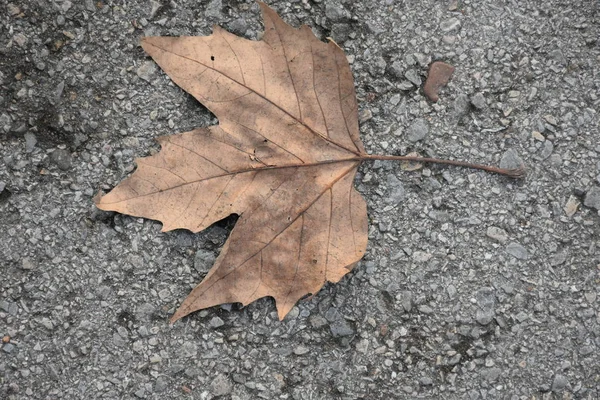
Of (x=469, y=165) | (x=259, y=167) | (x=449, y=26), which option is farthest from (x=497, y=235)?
(x=259, y=167)

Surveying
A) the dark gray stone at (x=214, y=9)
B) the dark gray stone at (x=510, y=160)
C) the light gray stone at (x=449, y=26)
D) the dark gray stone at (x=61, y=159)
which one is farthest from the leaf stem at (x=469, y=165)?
the dark gray stone at (x=61, y=159)

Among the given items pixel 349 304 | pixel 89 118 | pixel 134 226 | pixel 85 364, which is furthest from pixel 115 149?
pixel 349 304

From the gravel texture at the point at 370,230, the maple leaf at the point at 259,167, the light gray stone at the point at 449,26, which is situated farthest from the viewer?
the light gray stone at the point at 449,26

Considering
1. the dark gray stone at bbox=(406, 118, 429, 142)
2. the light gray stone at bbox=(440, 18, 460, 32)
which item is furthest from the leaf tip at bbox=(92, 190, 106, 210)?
the light gray stone at bbox=(440, 18, 460, 32)

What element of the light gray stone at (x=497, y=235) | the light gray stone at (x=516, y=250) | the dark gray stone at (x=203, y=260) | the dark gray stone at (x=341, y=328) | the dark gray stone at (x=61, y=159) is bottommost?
the dark gray stone at (x=341, y=328)

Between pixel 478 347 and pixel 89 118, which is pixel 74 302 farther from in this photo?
pixel 478 347

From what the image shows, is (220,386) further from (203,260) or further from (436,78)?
(436,78)

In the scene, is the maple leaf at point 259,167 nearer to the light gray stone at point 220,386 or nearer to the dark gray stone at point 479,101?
the light gray stone at point 220,386
